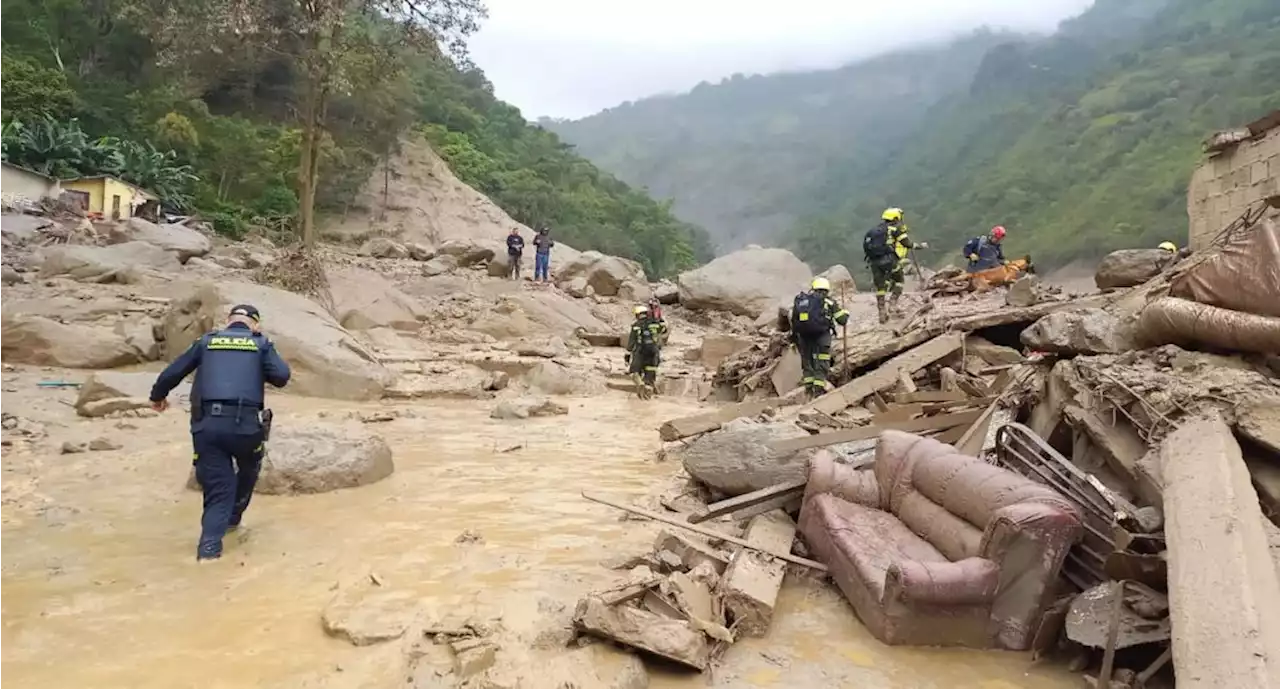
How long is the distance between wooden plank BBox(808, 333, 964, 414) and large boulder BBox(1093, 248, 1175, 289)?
3.12 meters

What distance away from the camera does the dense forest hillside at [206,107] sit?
1748 cm

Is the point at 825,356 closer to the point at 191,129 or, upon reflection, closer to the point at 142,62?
the point at 191,129

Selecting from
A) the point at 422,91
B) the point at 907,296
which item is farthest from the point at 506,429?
the point at 422,91

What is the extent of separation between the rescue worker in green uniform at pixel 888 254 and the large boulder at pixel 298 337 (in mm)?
6410

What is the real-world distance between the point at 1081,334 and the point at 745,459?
8.42ft

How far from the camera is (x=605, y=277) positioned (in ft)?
81.2

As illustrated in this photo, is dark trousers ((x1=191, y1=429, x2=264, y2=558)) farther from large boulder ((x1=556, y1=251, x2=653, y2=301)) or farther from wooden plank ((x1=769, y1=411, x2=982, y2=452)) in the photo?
large boulder ((x1=556, y1=251, x2=653, y2=301))

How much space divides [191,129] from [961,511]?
2892 centimetres

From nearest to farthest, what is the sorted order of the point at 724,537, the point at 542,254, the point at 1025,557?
the point at 1025,557, the point at 724,537, the point at 542,254

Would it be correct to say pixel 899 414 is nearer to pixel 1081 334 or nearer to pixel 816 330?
pixel 1081 334

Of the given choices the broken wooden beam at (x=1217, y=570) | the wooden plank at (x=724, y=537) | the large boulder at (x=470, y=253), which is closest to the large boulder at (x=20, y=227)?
the large boulder at (x=470, y=253)

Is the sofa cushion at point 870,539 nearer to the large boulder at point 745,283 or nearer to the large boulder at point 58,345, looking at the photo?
the large boulder at point 58,345

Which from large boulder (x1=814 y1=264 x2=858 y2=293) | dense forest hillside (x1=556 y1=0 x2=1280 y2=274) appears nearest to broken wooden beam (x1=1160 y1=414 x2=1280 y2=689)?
large boulder (x1=814 y1=264 x2=858 y2=293)

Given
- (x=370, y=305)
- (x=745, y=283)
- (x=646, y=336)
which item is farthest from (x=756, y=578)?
(x=745, y=283)
